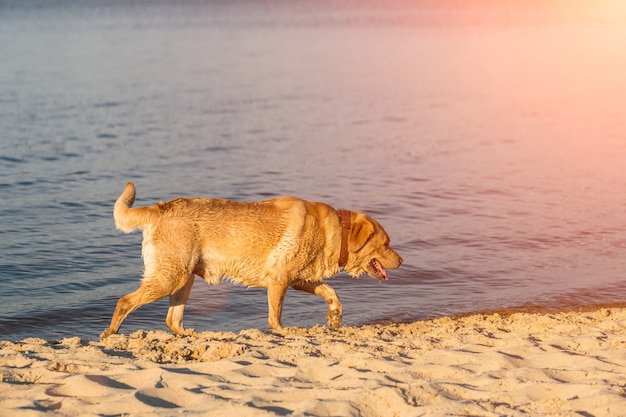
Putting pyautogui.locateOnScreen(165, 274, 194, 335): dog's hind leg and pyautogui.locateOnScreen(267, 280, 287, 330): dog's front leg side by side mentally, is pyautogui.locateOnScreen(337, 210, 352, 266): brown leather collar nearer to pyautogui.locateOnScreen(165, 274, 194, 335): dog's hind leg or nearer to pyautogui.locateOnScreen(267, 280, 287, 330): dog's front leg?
pyautogui.locateOnScreen(267, 280, 287, 330): dog's front leg

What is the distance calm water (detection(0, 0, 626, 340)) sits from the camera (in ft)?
35.2

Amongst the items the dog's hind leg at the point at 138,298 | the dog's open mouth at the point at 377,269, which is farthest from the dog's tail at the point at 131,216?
the dog's open mouth at the point at 377,269

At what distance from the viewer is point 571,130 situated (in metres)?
21.1

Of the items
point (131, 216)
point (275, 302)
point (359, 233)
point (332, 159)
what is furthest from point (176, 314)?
point (332, 159)

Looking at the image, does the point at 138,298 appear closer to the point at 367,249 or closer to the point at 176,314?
the point at 176,314

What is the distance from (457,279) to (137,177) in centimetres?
685

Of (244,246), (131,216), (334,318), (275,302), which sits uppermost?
(131,216)

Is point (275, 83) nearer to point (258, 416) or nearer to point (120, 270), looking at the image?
point (120, 270)

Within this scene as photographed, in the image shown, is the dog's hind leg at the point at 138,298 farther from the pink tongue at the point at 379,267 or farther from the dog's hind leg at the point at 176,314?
the pink tongue at the point at 379,267

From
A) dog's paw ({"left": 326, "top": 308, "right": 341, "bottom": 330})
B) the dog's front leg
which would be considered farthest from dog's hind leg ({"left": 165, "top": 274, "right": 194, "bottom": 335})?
dog's paw ({"left": 326, "top": 308, "right": 341, "bottom": 330})

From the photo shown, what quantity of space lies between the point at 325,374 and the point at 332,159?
1168cm

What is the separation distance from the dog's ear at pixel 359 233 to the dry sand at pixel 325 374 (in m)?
1.11

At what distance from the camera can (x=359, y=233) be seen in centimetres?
886

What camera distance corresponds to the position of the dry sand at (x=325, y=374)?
18.4 feet
